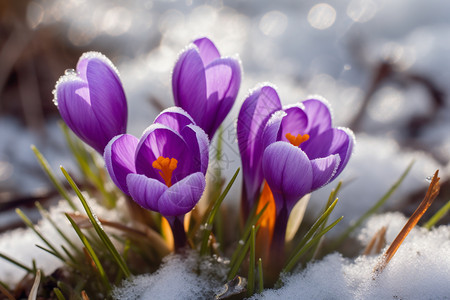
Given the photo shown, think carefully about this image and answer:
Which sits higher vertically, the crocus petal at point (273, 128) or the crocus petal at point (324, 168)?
the crocus petal at point (273, 128)

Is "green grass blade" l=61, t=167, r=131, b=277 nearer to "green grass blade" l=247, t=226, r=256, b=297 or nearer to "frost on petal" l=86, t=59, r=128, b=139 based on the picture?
"frost on petal" l=86, t=59, r=128, b=139

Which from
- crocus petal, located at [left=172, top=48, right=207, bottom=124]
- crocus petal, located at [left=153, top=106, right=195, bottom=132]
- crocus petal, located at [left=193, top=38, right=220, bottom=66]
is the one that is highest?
crocus petal, located at [left=193, top=38, right=220, bottom=66]

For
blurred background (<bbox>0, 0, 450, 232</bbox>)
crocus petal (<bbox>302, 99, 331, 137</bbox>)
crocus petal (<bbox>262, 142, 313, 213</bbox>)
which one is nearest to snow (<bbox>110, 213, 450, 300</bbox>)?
crocus petal (<bbox>262, 142, 313, 213</bbox>)

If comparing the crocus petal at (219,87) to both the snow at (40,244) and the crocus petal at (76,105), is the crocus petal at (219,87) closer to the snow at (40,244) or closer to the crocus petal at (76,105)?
the crocus petal at (76,105)

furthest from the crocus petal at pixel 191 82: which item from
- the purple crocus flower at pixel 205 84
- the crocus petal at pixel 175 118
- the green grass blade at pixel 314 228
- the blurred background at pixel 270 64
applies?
the blurred background at pixel 270 64

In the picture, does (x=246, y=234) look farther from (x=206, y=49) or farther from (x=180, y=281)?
(x=206, y=49)

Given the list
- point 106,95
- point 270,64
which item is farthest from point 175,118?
point 270,64

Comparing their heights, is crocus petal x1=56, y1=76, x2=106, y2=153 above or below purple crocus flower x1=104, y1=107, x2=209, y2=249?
above

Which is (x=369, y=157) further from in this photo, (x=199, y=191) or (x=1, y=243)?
(x=1, y=243)
